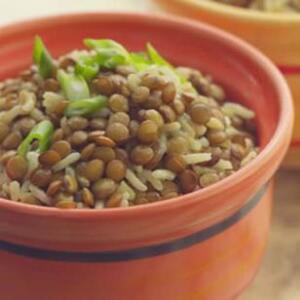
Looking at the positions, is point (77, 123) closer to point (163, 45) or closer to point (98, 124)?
point (98, 124)

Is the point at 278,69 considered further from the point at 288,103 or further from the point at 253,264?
the point at 253,264

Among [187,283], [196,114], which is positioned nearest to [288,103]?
[196,114]

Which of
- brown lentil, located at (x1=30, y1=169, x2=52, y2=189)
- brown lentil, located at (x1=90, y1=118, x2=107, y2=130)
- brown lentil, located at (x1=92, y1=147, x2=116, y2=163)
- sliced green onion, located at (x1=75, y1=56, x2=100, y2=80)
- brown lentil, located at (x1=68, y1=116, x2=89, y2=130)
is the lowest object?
brown lentil, located at (x1=30, y1=169, x2=52, y2=189)

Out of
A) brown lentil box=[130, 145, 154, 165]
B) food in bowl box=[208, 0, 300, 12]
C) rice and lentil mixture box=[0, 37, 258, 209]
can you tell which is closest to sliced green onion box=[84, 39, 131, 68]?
rice and lentil mixture box=[0, 37, 258, 209]

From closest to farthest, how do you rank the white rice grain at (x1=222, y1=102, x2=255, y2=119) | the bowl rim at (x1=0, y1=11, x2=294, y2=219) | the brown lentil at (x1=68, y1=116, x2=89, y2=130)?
the bowl rim at (x1=0, y1=11, x2=294, y2=219), the brown lentil at (x1=68, y1=116, x2=89, y2=130), the white rice grain at (x1=222, y1=102, x2=255, y2=119)

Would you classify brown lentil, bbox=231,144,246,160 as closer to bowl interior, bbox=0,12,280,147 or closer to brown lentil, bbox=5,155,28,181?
bowl interior, bbox=0,12,280,147

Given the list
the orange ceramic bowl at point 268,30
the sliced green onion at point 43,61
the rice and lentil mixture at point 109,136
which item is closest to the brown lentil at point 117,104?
the rice and lentil mixture at point 109,136
